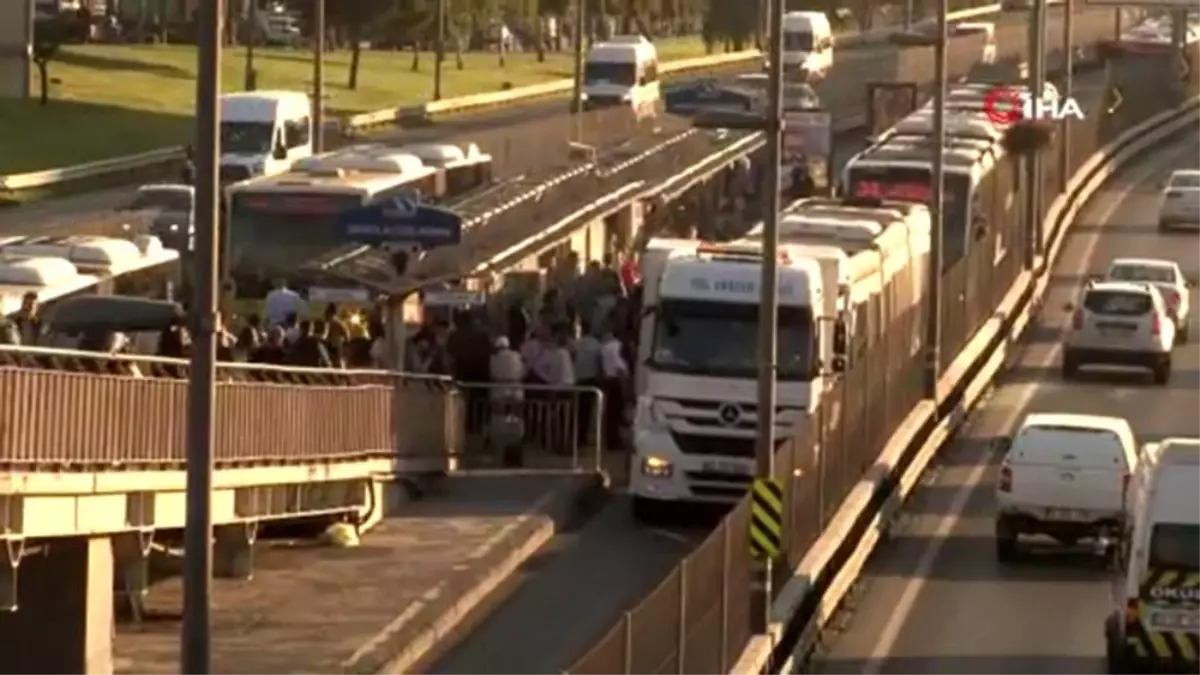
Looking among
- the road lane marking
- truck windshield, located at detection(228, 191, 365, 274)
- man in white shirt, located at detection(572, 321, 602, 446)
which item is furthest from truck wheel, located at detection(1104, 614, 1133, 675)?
truck windshield, located at detection(228, 191, 365, 274)

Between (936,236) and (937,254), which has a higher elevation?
(936,236)

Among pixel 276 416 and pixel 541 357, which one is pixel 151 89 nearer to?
pixel 541 357

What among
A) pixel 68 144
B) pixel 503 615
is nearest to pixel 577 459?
pixel 503 615

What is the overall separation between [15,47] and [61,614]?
2513 inches

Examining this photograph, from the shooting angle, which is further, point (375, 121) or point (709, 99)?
point (375, 121)

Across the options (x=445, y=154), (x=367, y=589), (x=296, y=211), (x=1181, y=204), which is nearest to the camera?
(x=367, y=589)

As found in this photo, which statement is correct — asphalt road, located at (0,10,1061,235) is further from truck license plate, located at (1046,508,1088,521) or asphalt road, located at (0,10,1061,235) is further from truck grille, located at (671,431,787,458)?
truck license plate, located at (1046,508,1088,521)

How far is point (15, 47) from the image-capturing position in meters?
88.0

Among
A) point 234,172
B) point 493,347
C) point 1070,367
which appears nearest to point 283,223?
point 493,347

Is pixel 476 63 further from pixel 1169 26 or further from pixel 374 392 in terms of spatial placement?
pixel 374 392

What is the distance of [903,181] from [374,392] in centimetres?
2698

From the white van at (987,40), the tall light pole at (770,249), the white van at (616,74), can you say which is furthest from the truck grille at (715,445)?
the white van at (987,40)

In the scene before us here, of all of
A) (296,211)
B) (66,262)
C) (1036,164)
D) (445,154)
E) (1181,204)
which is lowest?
(1181,204)

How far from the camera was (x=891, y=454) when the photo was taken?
40156 mm
